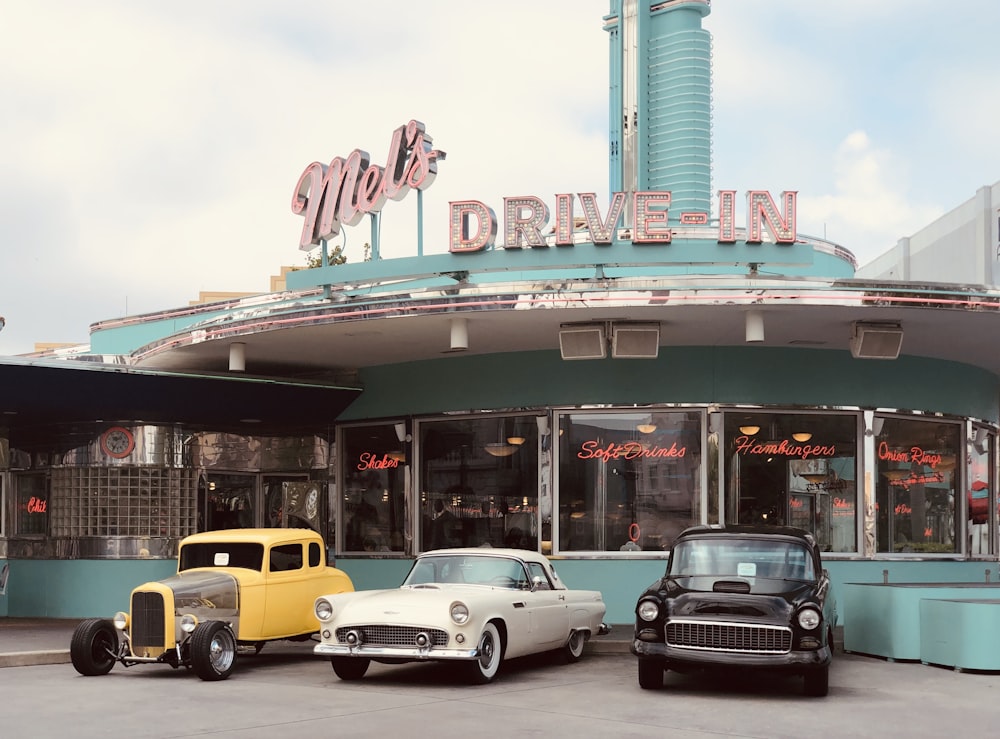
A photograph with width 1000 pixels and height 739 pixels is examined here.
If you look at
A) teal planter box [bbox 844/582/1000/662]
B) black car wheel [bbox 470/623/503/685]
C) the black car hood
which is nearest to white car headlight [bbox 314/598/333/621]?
black car wheel [bbox 470/623/503/685]

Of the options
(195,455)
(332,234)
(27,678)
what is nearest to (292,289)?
(332,234)

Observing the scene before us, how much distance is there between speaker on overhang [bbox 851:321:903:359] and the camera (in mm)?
15727

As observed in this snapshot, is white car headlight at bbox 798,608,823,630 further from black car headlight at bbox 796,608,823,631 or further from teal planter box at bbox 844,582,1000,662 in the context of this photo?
teal planter box at bbox 844,582,1000,662

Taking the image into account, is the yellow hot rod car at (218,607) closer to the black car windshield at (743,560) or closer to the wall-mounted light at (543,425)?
the wall-mounted light at (543,425)

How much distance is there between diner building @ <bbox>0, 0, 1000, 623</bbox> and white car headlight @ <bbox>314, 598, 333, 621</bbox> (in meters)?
4.18

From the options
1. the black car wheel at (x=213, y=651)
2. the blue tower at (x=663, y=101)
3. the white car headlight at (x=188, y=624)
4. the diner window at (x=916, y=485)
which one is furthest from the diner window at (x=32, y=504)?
the diner window at (x=916, y=485)

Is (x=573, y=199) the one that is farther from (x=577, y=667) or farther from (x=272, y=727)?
(x=272, y=727)

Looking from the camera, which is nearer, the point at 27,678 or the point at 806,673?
the point at 806,673

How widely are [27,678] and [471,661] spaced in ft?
15.5

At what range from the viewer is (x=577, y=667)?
13625mm

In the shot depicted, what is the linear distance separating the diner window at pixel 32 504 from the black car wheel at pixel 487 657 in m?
11.0

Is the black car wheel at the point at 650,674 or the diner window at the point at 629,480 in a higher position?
the diner window at the point at 629,480

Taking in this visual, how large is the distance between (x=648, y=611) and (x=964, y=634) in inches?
147

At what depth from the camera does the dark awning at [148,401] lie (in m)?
17.3
